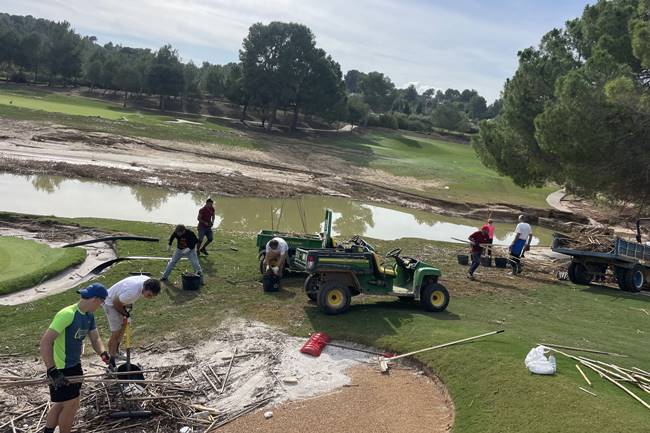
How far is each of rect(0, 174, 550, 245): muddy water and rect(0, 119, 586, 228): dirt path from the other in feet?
4.97

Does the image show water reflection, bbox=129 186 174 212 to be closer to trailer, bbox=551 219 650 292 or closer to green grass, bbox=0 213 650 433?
green grass, bbox=0 213 650 433

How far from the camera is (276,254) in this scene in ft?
48.3

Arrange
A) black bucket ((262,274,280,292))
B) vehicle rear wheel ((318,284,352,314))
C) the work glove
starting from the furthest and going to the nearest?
1. black bucket ((262,274,280,292))
2. vehicle rear wheel ((318,284,352,314))
3. the work glove

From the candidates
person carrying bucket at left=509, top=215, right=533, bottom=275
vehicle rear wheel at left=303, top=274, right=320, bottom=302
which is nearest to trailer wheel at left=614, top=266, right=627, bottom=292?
person carrying bucket at left=509, top=215, right=533, bottom=275

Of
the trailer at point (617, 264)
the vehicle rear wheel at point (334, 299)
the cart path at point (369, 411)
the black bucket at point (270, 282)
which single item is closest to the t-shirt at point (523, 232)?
the trailer at point (617, 264)

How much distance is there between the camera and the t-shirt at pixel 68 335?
7250 millimetres

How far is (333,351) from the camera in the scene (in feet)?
37.1

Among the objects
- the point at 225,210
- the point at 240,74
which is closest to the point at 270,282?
the point at 225,210

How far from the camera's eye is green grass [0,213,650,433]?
8.58m

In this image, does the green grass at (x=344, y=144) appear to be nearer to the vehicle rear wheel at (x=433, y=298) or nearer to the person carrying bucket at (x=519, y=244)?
the person carrying bucket at (x=519, y=244)

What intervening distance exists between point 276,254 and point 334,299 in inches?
98.0

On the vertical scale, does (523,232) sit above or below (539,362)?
above

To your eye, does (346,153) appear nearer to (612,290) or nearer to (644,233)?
(644,233)

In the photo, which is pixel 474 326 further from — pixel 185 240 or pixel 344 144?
pixel 344 144
